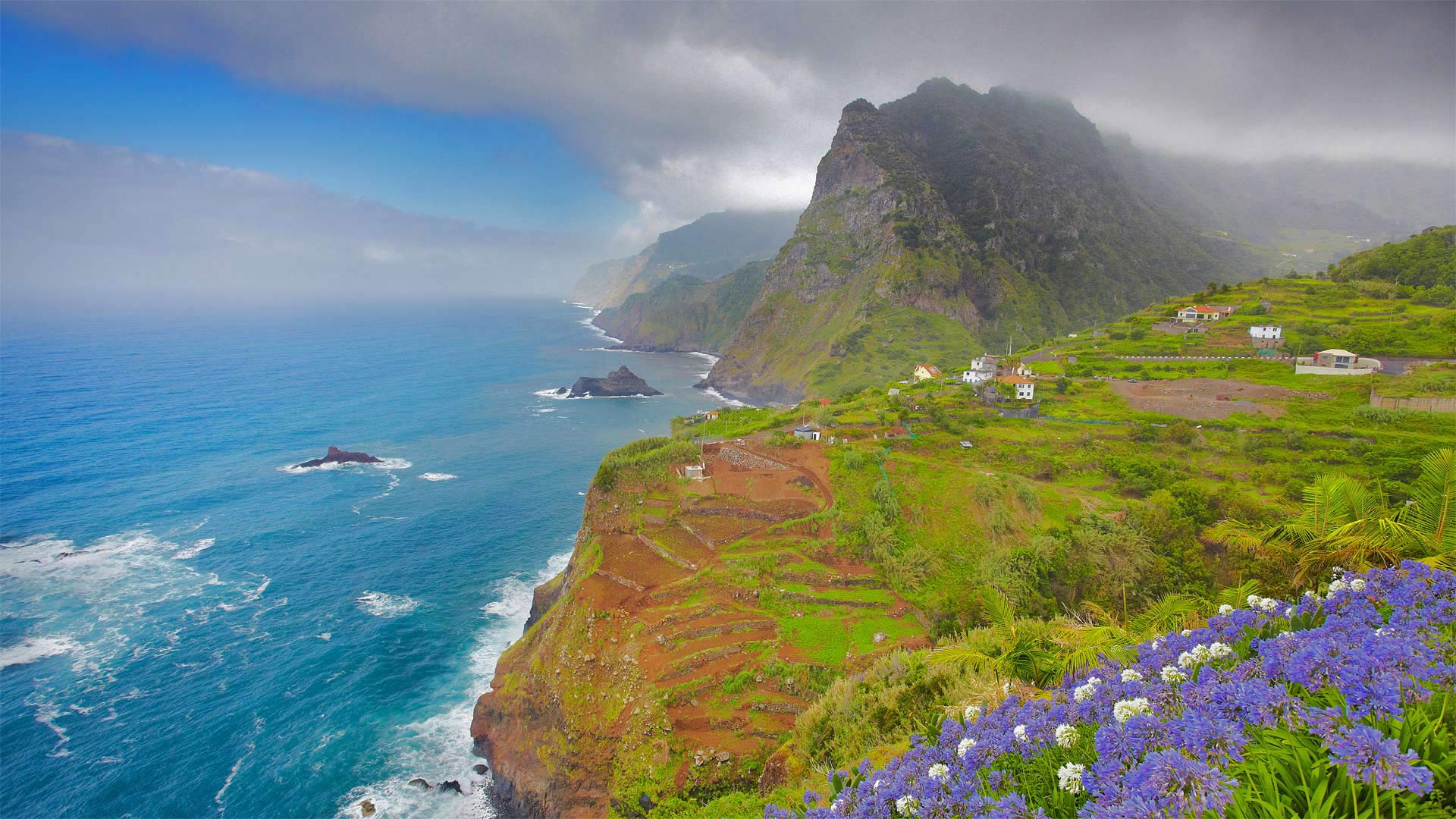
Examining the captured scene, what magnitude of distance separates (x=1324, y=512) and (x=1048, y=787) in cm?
667

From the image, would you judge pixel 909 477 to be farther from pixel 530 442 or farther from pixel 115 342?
pixel 115 342

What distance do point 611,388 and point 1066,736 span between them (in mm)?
89092

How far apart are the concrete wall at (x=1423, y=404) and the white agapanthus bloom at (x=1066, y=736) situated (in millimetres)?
44038

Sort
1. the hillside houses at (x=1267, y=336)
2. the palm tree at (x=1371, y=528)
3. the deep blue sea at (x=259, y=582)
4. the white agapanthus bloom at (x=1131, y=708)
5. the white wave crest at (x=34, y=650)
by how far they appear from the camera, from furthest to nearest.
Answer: the hillside houses at (x=1267, y=336) < the white wave crest at (x=34, y=650) < the deep blue sea at (x=259, y=582) < the palm tree at (x=1371, y=528) < the white agapanthus bloom at (x=1131, y=708)

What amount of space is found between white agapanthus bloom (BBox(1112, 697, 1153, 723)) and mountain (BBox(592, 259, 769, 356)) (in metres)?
141

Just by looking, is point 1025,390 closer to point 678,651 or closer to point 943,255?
point 678,651

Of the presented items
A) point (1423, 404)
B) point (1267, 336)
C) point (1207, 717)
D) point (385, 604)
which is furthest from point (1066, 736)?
point (1267, 336)

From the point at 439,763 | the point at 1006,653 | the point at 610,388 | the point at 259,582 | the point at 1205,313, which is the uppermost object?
the point at 1205,313

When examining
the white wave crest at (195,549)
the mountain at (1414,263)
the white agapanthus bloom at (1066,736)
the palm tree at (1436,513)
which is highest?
the mountain at (1414,263)

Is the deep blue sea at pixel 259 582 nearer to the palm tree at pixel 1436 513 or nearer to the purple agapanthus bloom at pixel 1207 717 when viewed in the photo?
the purple agapanthus bloom at pixel 1207 717

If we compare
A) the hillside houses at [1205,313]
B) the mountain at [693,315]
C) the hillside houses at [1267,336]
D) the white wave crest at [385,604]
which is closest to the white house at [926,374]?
the hillside houses at [1205,313]

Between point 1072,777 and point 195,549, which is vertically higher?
point 1072,777

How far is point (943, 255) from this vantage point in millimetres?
109500

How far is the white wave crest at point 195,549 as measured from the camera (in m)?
37.3
